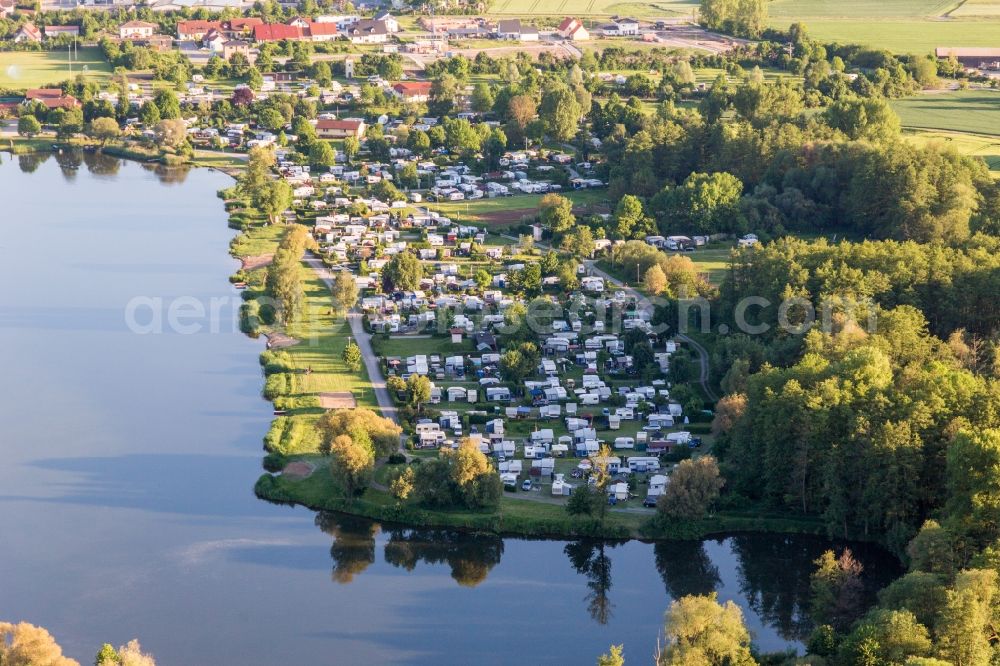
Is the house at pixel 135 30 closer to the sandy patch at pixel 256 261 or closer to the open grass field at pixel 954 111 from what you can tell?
the sandy patch at pixel 256 261

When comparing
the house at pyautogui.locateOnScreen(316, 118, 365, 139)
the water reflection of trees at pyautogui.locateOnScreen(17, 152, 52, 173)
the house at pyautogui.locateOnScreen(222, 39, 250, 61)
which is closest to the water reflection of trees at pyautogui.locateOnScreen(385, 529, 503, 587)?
the house at pyautogui.locateOnScreen(316, 118, 365, 139)

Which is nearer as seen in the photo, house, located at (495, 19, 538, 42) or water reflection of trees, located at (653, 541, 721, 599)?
water reflection of trees, located at (653, 541, 721, 599)

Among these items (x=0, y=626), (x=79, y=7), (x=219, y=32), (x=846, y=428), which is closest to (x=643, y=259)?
(x=846, y=428)

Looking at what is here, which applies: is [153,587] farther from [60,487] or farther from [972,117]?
[972,117]

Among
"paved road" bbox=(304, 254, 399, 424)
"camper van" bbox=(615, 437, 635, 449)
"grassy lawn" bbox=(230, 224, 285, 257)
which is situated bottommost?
"camper van" bbox=(615, 437, 635, 449)

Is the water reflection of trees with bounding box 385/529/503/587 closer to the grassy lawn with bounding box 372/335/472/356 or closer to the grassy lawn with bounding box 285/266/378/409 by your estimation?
the grassy lawn with bounding box 285/266/378/409

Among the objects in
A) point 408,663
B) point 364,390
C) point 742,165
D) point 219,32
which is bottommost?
point 408,663
